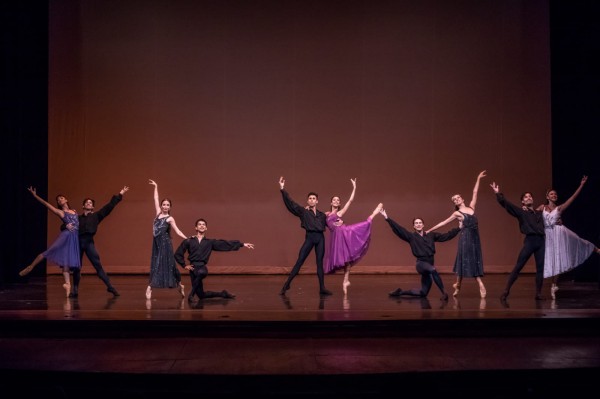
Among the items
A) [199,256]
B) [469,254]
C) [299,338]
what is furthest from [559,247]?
[199,256]

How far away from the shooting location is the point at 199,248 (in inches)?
278

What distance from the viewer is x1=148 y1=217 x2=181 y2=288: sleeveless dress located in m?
7.26

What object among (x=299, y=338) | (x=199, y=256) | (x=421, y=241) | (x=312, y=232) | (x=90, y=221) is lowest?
(x=299, y=338)

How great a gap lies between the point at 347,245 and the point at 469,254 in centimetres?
171

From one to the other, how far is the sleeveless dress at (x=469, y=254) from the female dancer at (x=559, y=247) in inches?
39.6

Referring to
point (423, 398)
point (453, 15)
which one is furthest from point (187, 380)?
point (453, 15)

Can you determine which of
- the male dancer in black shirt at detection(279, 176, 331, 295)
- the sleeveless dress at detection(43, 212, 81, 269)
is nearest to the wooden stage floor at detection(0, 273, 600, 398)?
the male dancer in black shirt at detection(279, 176, 331, 295)

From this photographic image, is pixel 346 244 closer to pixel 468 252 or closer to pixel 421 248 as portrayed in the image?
pixel 421 248

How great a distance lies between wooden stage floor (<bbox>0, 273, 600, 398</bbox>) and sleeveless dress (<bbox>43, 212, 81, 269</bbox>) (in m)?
0.45

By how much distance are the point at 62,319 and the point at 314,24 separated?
697cm

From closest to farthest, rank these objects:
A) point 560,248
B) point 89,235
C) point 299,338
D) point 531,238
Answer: point 299,338
point 531,238
point 89,235
point 560,248

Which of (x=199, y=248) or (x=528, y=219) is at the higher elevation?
(x=528, y=219)

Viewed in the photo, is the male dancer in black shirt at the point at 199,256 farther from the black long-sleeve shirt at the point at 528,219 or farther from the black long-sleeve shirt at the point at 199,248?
the black long-sleeve shirt at the point at 528,219

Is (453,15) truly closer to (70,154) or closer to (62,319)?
(70,154)
